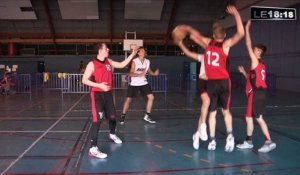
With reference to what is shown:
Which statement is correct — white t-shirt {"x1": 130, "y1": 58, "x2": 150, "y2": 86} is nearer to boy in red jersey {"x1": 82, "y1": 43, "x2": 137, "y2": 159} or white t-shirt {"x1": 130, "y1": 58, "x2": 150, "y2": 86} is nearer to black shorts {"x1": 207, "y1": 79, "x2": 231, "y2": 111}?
boy in red jersey {"x1": 82, "y1": 43, "x2": 137, "y2": 159}

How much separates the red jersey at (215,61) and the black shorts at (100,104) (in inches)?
75.9

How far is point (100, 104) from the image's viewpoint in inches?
237

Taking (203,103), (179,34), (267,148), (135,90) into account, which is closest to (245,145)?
(267,148)

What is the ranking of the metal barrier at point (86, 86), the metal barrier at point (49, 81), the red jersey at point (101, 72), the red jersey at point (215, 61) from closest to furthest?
1. the red jersey at point (215, 61)
2. the red jersey at point (101, 72)
3. the metal barrier at point (86, 86)
4. the metal barrier at point (49, 81)

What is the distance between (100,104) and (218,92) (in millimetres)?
2199

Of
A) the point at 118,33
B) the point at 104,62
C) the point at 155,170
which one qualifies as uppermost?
the point at 118,33

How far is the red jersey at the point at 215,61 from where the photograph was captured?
225 inches

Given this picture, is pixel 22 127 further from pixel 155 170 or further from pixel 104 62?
pixel 155 170

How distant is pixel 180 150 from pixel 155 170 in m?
1.32

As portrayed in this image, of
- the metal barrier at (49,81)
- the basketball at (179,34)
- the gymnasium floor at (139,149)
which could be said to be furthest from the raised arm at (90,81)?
the metal barrier at (49,81)

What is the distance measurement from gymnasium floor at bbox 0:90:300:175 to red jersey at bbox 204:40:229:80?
147 centimetres

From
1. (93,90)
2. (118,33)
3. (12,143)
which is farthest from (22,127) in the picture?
(118,33)

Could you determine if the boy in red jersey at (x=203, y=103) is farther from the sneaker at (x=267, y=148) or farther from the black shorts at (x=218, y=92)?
the sneaker at (x=267, y=148)

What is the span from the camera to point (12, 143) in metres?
6.77
